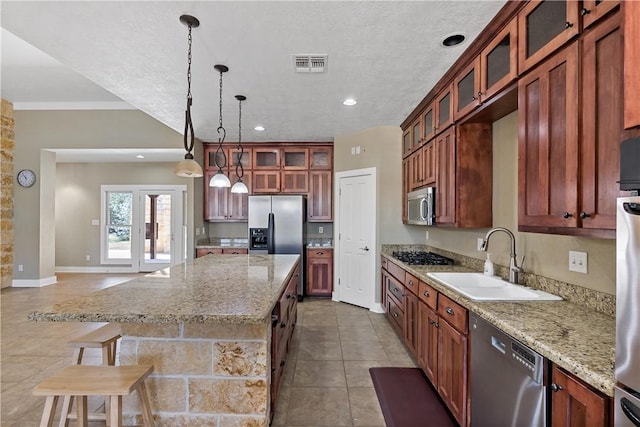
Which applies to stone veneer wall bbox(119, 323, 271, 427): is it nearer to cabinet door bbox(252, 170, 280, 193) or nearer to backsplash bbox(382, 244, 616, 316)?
backsplash bbox(382, 244, 616, 316)

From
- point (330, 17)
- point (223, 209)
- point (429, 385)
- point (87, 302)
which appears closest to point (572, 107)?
point (330, 17)

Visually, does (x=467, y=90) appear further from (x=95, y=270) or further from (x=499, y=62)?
(x=95, y=270)

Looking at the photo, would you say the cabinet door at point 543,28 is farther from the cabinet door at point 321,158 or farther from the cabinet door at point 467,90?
the cabinet door at point 321,158

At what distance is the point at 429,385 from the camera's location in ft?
7.92

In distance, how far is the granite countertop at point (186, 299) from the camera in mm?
1294

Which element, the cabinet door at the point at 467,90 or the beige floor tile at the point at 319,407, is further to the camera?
the cabinet door at the point at 467,90

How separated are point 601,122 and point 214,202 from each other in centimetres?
522

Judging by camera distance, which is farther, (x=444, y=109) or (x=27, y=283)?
(x=27, y=283)

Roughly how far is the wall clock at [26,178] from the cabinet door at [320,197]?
5151 millimetres

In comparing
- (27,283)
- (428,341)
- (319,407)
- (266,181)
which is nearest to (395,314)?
(428,341)

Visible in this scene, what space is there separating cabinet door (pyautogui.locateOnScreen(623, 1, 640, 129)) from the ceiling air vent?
1.87 meters

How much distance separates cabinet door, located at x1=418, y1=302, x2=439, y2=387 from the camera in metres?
2.19

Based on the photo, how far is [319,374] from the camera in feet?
8.48

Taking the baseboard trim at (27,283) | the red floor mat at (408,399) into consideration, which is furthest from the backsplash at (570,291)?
the baseboard trim at (27,283)
